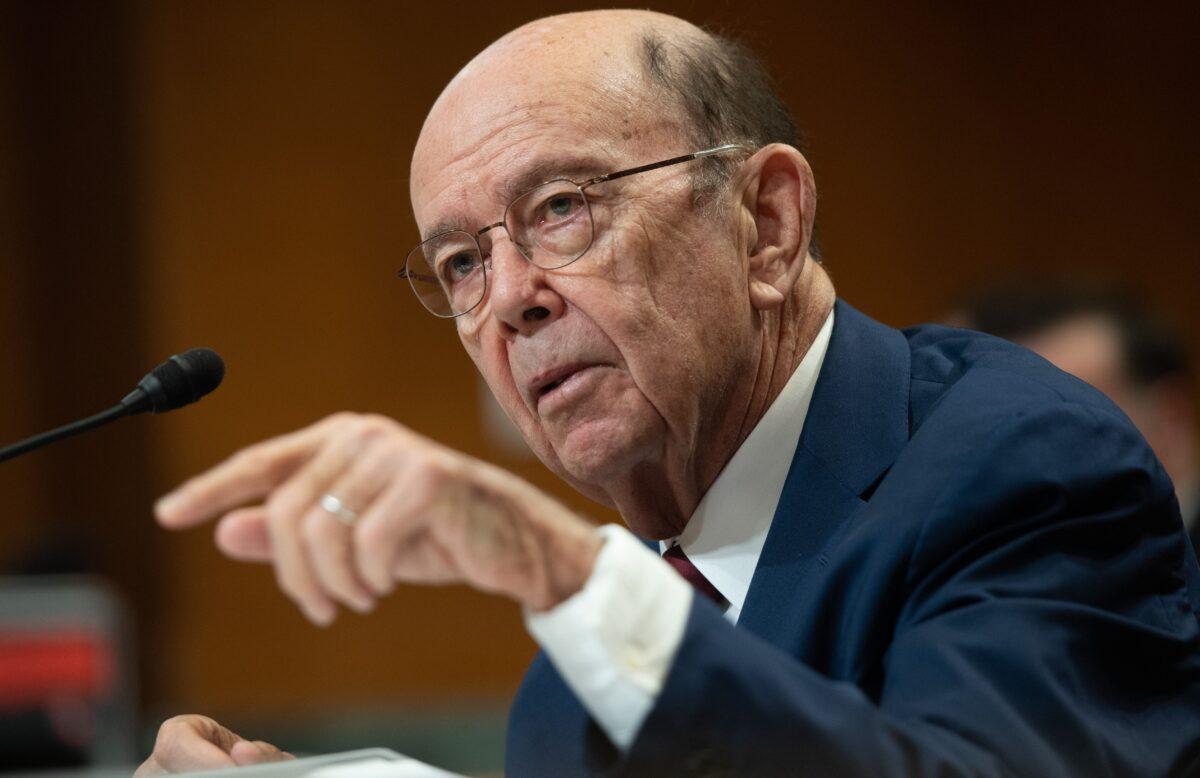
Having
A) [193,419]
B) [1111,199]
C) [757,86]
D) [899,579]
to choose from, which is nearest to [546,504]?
[899,579]

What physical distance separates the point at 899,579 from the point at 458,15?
4959mm

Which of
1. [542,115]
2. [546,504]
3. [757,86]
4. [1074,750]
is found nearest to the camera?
[546,504]

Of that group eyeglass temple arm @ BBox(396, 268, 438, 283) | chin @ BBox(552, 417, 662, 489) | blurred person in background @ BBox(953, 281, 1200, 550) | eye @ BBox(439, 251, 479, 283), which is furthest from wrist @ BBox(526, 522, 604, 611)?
blurred person in background @ BBox(953, 281, 1200, 550)

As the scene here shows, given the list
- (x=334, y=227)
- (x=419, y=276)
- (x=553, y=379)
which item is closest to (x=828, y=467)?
(x=553, y=379)

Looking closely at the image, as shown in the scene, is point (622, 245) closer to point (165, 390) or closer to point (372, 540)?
point (165, 390)

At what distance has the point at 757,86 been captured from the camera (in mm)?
1954

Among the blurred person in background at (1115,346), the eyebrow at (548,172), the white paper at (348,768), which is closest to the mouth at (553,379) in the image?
the eyebrow at (548,172)

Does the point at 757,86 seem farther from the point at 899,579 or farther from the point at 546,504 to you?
the point at 546,504

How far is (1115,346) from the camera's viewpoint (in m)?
4.14

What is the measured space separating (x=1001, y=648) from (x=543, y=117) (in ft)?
2.93

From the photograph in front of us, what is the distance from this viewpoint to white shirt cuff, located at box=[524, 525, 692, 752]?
1056 mm

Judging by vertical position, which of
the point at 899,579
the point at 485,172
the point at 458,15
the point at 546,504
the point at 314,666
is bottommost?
the point at 314,666

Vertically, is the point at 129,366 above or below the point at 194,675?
above

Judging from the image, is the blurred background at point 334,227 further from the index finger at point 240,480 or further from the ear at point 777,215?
the index finger at point 240,480
